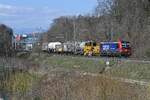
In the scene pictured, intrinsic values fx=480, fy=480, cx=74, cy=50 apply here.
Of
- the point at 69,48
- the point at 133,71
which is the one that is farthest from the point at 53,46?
the point at 133,71

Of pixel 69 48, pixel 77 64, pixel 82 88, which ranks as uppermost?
pixel 69 48

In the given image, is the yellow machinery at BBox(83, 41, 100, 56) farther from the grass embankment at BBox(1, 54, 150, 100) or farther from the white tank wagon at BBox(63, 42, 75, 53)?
the grass embankment at BBox(1, 54, 150, 100)

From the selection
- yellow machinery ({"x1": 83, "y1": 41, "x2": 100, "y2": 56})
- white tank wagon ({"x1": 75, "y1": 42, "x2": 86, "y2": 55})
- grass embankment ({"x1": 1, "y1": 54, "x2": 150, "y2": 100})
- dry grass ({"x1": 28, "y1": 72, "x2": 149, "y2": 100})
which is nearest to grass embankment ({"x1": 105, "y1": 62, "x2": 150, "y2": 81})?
grass embankment ({"x1": 1, "y1": 54, "x2": 150, "y2": 100})

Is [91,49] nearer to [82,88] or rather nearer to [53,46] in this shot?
[53,46]

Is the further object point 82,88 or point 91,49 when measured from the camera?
point 91,49

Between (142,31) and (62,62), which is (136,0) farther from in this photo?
(62,62)

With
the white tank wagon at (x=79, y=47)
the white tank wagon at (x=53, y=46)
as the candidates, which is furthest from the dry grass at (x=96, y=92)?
the white tank wagon at (x=53, y=46)

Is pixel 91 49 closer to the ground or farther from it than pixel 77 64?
farther from it

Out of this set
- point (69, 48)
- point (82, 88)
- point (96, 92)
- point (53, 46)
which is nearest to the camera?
point (96, 92)

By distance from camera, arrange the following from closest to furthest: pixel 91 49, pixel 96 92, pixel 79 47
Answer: pixel 96 92, pixel 91 49, pixel 79 47

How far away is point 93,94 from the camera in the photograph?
22.0m

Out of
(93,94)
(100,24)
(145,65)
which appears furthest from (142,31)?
(93,94)

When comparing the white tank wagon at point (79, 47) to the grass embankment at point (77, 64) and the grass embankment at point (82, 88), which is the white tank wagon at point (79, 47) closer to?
the grass embankment at point (77, 64)

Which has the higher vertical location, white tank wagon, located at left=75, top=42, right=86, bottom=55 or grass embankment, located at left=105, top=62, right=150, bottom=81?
white tank wagon, located at left=75, top=42, right=86, bottom=55
